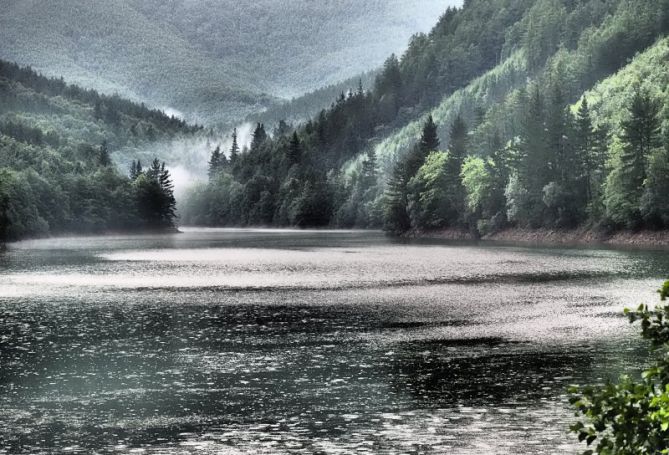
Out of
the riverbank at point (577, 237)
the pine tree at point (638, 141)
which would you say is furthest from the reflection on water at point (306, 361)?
the pine tree at point (638, 141)

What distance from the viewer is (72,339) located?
143 feet

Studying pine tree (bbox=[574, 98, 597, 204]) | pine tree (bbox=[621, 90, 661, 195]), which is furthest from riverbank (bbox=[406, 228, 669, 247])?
pine tree (bbox=[574, 98, 597, 204])

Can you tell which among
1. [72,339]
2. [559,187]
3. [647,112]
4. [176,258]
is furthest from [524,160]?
[72,339]

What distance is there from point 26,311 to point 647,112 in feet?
386

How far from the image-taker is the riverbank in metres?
141

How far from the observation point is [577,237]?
160000mm

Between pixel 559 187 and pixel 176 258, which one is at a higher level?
pixel 559 187

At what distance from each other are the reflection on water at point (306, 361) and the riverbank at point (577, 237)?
6525 cm

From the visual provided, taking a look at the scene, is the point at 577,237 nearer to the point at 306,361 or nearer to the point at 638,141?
the point at 638,141

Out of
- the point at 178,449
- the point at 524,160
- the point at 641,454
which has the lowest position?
the point at 178,449

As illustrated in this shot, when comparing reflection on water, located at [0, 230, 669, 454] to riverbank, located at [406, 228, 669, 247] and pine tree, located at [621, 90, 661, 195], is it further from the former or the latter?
pine tree, located at [621, 90, 661, 195]

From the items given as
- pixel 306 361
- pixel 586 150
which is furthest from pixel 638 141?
pixel 306 361

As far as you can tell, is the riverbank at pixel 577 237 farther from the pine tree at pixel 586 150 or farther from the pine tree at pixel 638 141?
the pine tree at pixel 586 150

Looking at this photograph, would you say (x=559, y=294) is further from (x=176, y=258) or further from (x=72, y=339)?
(x=176, y=258)
